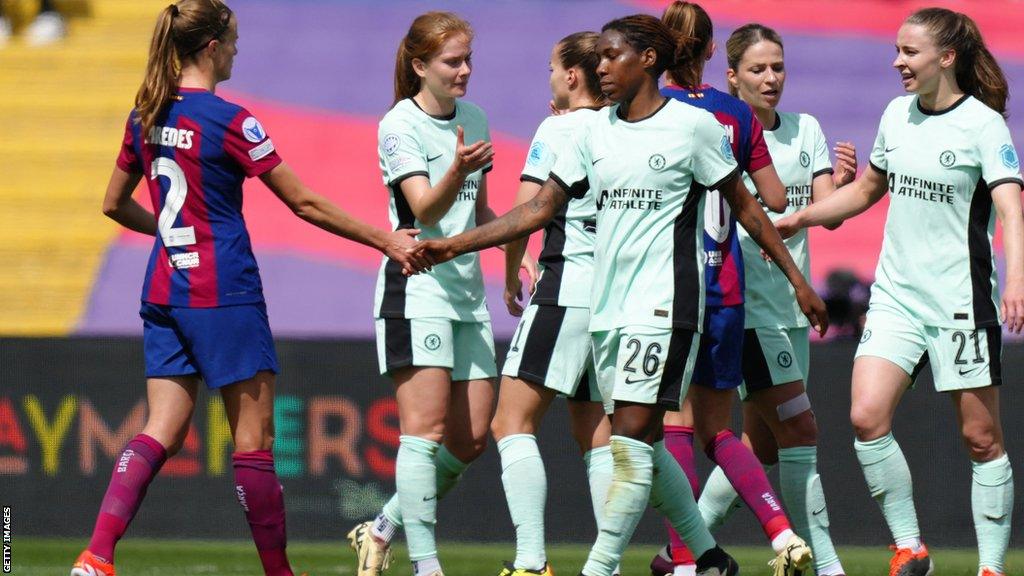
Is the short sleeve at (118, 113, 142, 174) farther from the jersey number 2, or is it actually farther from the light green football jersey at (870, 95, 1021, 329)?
the light green football jersey at (870, 95, 1021, 329)

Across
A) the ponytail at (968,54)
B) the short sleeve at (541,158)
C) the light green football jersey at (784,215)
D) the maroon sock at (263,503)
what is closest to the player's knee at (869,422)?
the light green football jersey at (784,215)

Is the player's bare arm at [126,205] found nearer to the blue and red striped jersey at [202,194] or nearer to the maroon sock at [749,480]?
the blue and red striped jersey at [202,194]

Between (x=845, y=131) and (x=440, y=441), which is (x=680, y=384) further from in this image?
(x=845, y=131)

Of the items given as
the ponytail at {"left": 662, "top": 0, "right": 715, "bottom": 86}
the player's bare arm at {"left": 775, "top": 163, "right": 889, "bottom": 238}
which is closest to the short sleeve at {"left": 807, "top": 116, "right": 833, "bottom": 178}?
the player's bare arm at {"left": 775, "top": 163, "right": 889, "bottom": 238}

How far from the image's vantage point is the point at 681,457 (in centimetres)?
591

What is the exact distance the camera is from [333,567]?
7.60 metres

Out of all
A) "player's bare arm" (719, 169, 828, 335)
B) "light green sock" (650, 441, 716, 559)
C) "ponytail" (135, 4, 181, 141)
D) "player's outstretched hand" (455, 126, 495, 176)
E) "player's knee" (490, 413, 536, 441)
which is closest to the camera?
"ponytail" (135, 4, 181, 141)

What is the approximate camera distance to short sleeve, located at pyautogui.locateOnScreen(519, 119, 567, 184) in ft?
19.1

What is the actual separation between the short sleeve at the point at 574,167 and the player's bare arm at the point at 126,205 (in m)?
1.45

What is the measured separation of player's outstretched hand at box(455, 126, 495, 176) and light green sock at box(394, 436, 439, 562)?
1.06 meters

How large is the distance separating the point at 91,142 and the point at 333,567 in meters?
8.14

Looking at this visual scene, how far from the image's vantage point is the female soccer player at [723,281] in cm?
562

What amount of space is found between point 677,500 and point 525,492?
0.64 m

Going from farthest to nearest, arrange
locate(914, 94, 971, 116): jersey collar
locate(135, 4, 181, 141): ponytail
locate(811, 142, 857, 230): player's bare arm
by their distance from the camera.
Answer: locate(811, 142, 857, 230): player's bare arm
locate(914, 94, 971, 116): jersey collar
locate(135, 4, 181, 141): ponytail
